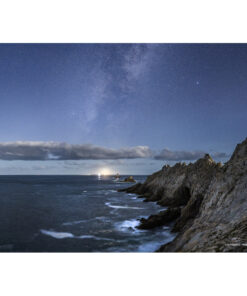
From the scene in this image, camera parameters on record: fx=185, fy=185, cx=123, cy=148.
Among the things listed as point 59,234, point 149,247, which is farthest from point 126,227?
point 59,234

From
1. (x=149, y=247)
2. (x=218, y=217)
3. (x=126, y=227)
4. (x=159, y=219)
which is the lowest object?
(x=126, y=227)

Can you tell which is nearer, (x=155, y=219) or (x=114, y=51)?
(x=114, y=51)

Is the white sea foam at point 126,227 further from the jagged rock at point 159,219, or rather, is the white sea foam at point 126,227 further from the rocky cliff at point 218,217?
the rocky cliff at point 218,217

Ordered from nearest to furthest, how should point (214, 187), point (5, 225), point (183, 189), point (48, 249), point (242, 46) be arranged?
1. point (242, 46)
2. point (214, 187)
3. point (48, 249)
4. point (5, 225)
5. point (183, 189)

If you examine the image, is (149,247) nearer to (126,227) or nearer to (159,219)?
(159,219)

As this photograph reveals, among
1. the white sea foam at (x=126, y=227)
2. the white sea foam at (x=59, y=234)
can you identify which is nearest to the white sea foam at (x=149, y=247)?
the white sea foam at (x=126, y=227)

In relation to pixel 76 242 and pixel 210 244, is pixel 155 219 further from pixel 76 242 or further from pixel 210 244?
pixel 210 244

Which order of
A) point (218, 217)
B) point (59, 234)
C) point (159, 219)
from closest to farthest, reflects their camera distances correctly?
1. point (218, 217)
2. point (59, 234)
3. point (159, 219)

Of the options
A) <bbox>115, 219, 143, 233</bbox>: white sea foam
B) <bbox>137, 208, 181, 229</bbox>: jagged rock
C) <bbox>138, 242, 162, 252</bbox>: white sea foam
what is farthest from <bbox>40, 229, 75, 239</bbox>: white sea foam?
<bbox>137, 208, 181, 229</bbox>: jagged rock
